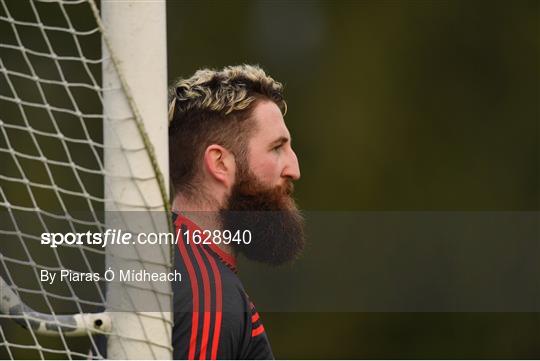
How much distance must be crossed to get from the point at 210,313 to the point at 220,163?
495 mm

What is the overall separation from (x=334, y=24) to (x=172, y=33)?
126cm

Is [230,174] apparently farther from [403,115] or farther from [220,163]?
[403,115]

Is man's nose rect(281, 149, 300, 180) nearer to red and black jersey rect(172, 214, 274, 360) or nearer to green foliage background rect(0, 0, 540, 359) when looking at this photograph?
red and black jersey rect(172, 214, 274, 360)

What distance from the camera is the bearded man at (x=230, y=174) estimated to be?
2.32m

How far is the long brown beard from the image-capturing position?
249cm

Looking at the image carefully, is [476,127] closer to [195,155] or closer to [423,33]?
[423,33]

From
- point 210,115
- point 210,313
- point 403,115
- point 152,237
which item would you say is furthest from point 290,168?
point 403,115

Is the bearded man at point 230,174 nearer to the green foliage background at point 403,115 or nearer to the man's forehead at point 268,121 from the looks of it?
the man's forehead at point 268,121

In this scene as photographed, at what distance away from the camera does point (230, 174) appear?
2.50m

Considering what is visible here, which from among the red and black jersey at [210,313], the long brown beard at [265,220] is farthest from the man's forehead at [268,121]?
the red and black jersey at [210,313]

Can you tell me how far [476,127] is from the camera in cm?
798

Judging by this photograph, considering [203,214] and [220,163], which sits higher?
[220,163]

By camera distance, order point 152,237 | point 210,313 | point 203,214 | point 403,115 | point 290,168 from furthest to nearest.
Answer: point 403,115, point 290,168, point 203,214, point 210,313, point 152,237

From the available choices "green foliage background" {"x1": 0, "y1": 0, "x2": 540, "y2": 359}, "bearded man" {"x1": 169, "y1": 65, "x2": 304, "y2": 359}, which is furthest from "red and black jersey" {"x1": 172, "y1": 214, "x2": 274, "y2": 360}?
"green foliage background" {"x1": 0, "y1": 0, "x2": 540, "y2": 359}
